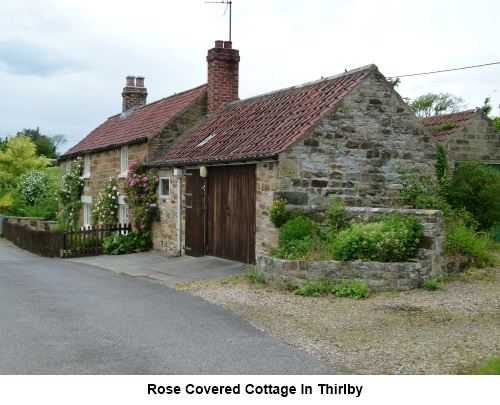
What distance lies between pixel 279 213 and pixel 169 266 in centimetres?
401

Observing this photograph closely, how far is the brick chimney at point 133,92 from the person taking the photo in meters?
28.0

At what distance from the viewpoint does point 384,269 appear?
35.7ft

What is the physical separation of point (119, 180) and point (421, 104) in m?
32.1

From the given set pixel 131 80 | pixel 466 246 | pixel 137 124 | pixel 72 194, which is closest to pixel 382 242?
pixel 466 246

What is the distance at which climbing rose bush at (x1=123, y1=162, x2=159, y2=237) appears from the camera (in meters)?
19.4

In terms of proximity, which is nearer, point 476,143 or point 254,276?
point 254,276

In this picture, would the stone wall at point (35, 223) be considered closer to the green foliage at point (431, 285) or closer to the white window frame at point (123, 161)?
the white window frame at point (123, 161)

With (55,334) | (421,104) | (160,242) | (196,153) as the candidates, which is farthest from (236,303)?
(421,104)

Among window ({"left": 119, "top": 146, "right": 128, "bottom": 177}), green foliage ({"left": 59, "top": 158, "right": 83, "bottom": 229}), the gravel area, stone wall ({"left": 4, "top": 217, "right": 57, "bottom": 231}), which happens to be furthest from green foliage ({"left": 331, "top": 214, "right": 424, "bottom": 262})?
stone wall ({"left": 4, "top": 217, "right": 57, "bottom": 231})

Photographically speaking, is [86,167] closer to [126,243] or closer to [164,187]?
[126,243]

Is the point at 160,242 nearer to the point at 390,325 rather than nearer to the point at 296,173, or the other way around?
the point at 296,173

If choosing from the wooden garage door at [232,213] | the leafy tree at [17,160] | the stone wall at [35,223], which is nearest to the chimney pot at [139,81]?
the stone wall at [35,223]

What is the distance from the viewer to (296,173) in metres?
13.4

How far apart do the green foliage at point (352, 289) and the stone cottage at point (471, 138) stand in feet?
31.7
